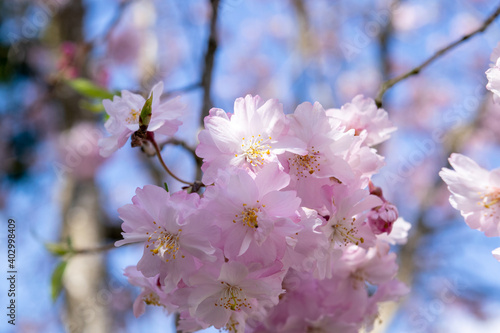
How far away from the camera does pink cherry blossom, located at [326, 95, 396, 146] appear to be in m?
0.91

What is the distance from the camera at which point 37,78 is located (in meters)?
5.45

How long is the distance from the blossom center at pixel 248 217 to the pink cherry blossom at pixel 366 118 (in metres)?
0.31

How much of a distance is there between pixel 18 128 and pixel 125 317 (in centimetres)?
257

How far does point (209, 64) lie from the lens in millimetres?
1330

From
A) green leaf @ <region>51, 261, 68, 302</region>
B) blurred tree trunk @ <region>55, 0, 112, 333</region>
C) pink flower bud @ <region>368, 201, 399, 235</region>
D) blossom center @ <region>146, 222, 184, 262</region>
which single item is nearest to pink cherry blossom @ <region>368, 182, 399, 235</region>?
pink flower bud @ <region>368, 201, 399, 235</region>

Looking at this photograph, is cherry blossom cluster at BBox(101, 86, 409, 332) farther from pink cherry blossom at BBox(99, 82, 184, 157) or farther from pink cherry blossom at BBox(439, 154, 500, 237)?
pink cherry blossom at BBox(439, 154, 500, 237)

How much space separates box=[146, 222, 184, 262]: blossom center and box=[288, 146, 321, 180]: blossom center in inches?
9.3

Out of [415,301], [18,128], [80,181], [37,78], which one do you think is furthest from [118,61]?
[415,301]

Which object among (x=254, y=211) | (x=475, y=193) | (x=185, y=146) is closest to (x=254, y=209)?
(x=254, y=211)

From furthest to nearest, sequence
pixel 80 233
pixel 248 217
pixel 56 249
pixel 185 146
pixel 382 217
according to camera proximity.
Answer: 1. pixel 80 233
2. pixel 56 249
3. pixel 185 146
4. pixel 382 217
5. pixel 248 217

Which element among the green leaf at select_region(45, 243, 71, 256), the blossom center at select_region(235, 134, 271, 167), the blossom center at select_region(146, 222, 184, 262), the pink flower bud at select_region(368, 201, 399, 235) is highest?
the blossom center at select_region(235, 134, 271, 167)

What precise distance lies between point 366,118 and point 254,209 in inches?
13.8

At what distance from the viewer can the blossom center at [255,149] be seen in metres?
0.77

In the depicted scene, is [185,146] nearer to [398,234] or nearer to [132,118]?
[132,118]
